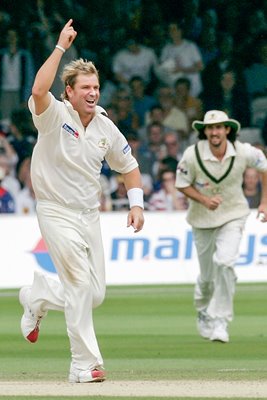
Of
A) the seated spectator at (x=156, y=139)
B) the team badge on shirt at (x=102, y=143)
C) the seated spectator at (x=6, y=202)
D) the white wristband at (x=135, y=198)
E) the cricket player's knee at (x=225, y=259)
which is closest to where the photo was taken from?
the team badge on shirt at (x=102, y=143)

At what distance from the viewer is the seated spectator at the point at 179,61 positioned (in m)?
21.7

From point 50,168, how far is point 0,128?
1279 centimetres

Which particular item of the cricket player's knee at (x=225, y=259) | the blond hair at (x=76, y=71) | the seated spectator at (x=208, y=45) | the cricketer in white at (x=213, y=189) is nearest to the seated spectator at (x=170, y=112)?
the seated spectator at (x=208, y=45)

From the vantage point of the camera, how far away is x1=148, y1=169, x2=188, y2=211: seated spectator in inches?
769

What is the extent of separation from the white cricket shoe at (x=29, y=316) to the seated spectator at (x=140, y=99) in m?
12.3

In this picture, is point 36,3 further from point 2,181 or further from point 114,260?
point 114,260

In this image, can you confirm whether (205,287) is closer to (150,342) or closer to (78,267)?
(150,342)

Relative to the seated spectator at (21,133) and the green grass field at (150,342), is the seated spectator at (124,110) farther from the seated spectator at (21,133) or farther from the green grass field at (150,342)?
the green grass field at (150,342)

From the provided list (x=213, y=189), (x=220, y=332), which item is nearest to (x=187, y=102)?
(x=213, y=189)

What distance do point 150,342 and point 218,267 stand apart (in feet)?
2.89

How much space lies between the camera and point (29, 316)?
9438mm

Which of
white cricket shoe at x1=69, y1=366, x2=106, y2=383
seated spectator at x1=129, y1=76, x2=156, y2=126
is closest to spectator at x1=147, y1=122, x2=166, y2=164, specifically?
seated spectator at x1=129, y1=76, x2=156, y2=126

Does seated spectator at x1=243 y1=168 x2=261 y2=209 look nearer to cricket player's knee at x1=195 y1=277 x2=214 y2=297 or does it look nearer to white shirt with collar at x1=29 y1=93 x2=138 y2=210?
cricket player's knee at x1=195 y1=277 x2=214 y2=297

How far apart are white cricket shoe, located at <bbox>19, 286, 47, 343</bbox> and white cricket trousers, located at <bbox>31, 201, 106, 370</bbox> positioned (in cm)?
47
